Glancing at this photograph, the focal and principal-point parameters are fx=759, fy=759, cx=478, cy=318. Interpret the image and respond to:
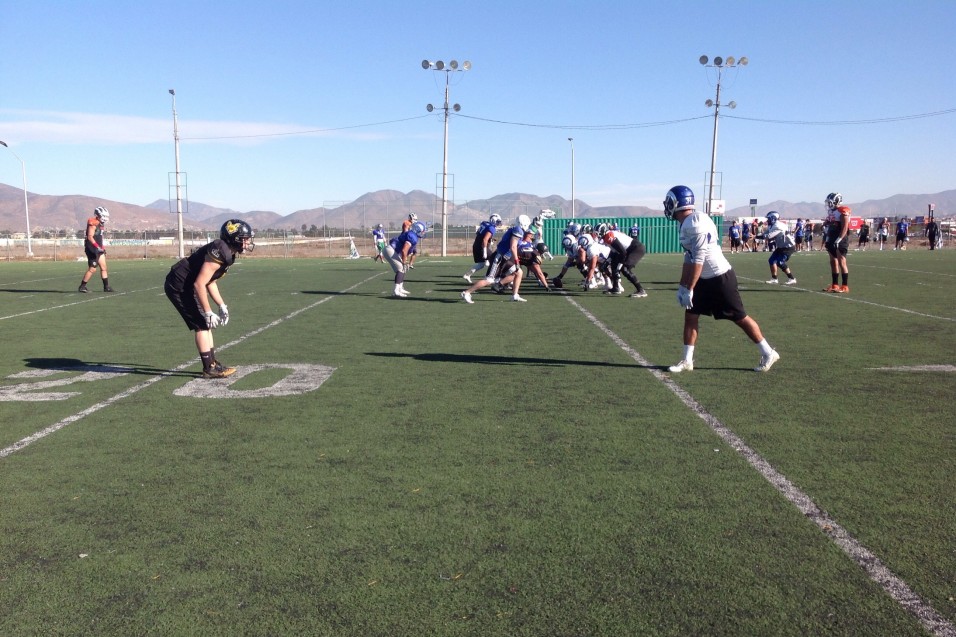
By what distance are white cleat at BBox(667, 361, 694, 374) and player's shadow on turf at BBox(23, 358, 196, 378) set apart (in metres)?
4.96

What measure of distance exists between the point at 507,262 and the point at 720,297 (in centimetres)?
918

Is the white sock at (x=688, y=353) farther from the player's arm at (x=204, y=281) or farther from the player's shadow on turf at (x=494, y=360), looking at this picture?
the player's arm at (x=204, y=281)

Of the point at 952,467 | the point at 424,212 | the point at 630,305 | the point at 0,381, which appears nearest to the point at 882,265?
the point at 630,305

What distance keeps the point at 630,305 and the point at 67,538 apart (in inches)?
465

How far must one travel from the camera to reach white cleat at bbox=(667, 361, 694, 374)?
7734 millimetres

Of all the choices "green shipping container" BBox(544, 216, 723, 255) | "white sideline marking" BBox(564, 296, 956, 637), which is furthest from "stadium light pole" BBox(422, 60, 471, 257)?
"white sideline marking" BBox(564, 296, 956, 637)

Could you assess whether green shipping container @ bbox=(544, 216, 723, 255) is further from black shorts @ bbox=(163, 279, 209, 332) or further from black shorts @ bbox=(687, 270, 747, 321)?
black shorts @ bbox=(163, 279, 209, 332)

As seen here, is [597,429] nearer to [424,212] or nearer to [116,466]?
[116,466]

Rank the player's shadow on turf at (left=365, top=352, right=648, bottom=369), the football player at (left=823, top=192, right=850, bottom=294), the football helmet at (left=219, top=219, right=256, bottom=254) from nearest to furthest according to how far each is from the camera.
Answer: the football helmet at (left=219, top=219, right=256, bottom=254) → the player's shadow on turf at (left=365, top=352, right=648, bottom=369) → the football player at (left=823, top=192, right=850, bottom=294)

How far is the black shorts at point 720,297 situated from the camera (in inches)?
293

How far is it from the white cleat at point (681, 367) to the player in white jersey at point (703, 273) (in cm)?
1

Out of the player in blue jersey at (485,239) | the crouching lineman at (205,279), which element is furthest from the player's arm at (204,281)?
the player in blue jersey at (485,239)

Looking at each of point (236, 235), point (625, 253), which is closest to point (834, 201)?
point (625, 253)

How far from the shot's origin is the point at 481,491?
4391mm
